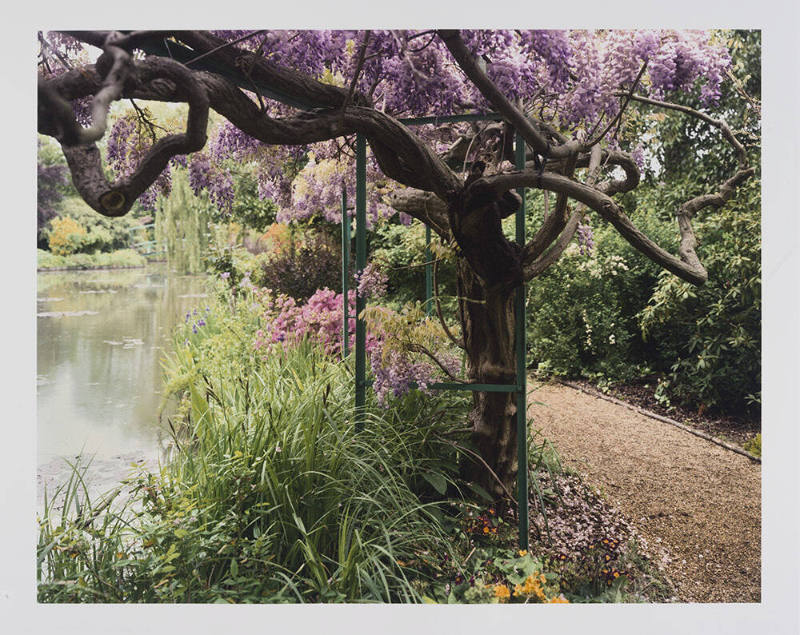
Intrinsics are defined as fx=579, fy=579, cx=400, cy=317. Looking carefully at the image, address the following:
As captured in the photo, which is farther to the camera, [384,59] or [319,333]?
[319,333]

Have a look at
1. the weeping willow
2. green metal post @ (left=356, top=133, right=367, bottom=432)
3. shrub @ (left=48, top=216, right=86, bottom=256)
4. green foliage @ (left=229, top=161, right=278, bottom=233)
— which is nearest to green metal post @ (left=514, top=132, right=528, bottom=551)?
green metal post @ (left=356, top=133, right=367, bottom=432)

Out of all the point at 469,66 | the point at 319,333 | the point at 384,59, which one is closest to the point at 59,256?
the point at 319,333

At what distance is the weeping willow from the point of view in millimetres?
4367

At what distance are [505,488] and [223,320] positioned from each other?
121 inches

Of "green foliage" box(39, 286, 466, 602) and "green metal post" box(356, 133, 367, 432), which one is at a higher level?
"green metal post" box(356, 133, 367, 432)

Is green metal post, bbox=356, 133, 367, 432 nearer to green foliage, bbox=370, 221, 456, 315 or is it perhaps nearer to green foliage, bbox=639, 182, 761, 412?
green foliage, bbox=639, 182, 761, 412

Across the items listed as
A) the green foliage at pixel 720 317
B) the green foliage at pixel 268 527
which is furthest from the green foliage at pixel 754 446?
the green foliage at pixel 268 527

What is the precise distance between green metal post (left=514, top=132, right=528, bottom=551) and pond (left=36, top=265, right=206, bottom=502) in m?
1.63

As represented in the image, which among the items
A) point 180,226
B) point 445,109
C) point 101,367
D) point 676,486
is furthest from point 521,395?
point 101,367

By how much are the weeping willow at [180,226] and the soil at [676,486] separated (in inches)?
116

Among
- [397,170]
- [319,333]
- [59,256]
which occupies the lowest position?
[319,333]

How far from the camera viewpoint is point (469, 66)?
6.13 ft

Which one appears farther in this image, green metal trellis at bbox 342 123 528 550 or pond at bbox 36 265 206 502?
pond at bbox 36 265 206 502
